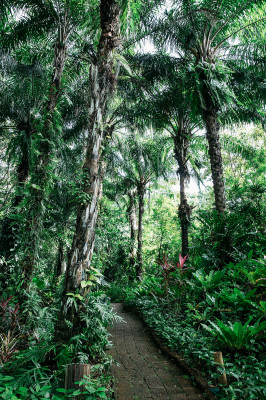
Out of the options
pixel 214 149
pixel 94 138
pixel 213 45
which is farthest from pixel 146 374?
pixel 213 45

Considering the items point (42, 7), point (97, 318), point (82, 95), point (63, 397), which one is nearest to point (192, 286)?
point (97, 318)

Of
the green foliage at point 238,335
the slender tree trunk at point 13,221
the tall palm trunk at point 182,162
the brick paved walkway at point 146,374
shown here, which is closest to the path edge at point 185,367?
the brick paved walkway at point 146,374

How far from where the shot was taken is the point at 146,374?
10.9 ft

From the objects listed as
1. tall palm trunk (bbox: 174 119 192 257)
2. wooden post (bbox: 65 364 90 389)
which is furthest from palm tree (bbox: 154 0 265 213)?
wooden post (bbox: 65 364 90 389)

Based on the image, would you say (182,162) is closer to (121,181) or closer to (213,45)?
(213,45)

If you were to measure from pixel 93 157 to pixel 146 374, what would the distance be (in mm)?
3151

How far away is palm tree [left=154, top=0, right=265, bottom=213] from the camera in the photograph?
6.92 meters

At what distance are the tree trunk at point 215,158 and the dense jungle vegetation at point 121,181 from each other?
0.12 ft

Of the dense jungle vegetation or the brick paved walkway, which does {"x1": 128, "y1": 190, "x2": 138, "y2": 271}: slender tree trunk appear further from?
the brick paved walkway

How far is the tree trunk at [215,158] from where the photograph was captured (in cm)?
722

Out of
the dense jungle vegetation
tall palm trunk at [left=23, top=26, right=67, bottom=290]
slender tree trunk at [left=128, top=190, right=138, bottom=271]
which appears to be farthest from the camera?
slender tree trunk at [left=128, top=190, right=138, bottom=271]

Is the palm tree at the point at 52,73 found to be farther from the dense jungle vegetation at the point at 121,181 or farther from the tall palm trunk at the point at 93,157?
the tall palm trunk at the point at 93,157

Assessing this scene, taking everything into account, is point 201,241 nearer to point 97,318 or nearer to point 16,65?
point 97,318

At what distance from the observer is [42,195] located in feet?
15.3
